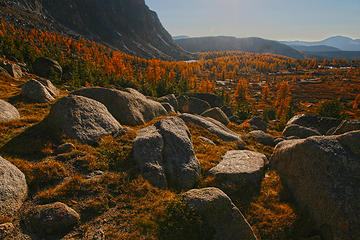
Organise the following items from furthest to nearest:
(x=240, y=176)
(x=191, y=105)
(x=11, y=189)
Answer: (x=191, y=105)
(x=240, y=176)
(x=11, y=189)

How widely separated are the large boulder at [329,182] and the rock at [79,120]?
44.1ft

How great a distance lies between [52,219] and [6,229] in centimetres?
139

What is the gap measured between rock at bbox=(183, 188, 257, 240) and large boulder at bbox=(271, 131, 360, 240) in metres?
4.16

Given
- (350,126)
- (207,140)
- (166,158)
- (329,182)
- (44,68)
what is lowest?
(207,140)

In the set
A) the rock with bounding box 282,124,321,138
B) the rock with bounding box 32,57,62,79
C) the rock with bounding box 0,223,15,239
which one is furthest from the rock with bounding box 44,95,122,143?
the rock with bounding box 32,57,62,79

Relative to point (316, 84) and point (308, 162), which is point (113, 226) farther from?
point (316, 84)

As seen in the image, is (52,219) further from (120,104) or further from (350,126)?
(350,126)

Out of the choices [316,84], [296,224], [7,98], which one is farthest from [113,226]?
[316,84]

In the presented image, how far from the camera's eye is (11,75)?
3133 centimetres

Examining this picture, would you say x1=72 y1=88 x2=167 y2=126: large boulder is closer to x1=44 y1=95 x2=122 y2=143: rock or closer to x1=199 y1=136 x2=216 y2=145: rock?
x1=44 y1=95 x2=122 y2=143: rock

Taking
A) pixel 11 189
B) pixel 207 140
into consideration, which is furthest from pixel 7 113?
pixel 207 140

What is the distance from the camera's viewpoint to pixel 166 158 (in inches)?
465

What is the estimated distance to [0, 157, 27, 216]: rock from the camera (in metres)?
7.10

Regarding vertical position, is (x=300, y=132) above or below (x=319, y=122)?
below
